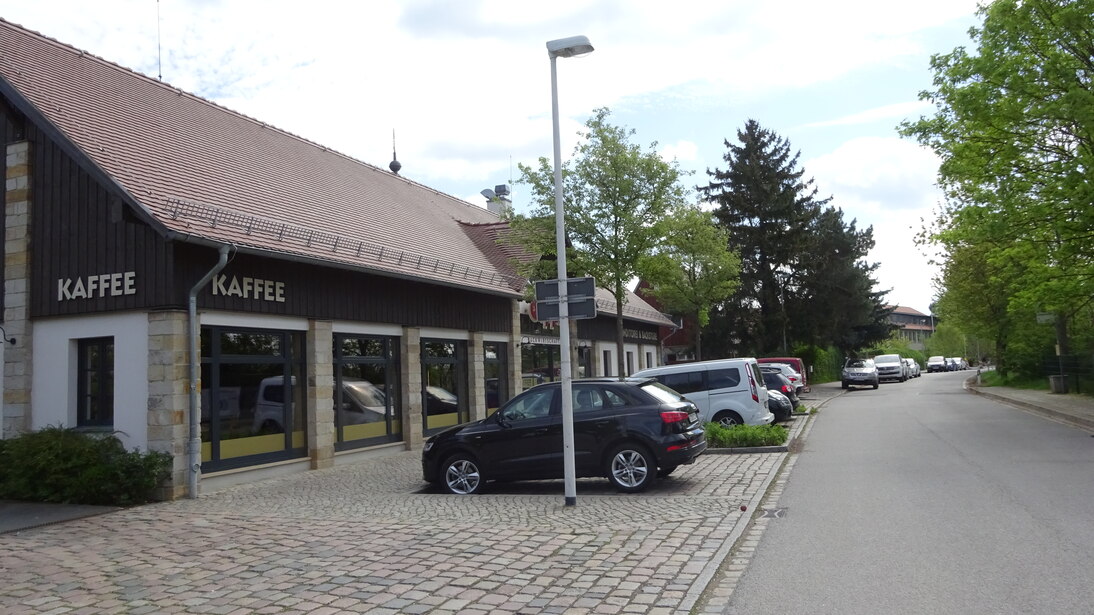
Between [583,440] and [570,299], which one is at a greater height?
[570,299]

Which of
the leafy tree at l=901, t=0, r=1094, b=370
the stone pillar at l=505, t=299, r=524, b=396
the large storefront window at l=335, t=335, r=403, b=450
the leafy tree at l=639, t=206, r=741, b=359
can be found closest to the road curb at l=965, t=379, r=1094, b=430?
the leafy tree at l=901, t=0, r=1094, b=370

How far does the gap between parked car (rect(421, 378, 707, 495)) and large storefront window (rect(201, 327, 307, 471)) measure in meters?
3.57

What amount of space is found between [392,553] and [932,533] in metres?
5.11

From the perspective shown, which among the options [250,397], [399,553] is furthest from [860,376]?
[399,553]

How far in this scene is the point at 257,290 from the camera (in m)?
13.8

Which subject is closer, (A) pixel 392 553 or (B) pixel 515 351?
(A) pixel 392 553

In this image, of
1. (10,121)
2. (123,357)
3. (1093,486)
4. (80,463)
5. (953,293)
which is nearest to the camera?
(1093,486)

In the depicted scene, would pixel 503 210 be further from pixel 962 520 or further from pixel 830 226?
pixel 830 226

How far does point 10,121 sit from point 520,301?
43.2ft

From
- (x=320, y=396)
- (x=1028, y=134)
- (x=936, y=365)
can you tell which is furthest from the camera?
(x=936, y=365)

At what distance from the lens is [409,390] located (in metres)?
18.0

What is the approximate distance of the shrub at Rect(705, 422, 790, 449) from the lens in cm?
1567

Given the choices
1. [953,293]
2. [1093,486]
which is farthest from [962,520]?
[953,293]

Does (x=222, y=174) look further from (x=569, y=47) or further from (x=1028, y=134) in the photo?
(x=1028, y=134)
